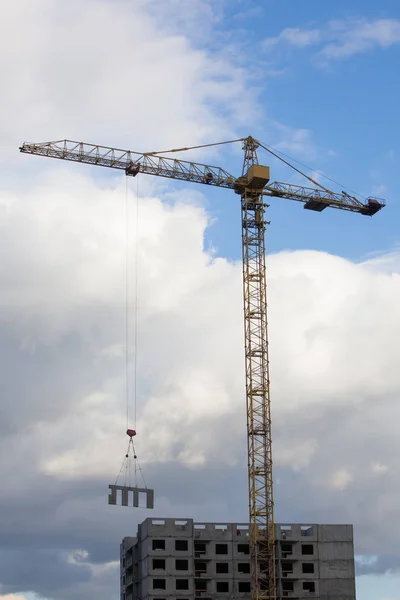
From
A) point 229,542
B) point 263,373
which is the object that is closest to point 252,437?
A: point 263,373

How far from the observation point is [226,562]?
135500 mm

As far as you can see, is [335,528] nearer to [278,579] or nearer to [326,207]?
[278,579]

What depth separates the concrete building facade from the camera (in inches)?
5197

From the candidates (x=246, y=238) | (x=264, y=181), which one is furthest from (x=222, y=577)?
(x=264, y=181)

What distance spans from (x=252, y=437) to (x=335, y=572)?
29303mm

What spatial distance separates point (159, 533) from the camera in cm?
13338

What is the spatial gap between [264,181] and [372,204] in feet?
68.2

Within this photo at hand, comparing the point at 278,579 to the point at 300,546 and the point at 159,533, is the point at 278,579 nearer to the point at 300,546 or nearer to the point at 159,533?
the point at 300,546

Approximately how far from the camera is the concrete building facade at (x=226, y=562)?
433ft

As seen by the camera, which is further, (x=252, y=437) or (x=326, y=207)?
(x=326, y=207)

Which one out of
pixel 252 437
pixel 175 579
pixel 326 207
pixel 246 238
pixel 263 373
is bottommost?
pixel 175 579

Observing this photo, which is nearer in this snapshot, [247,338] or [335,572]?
[247,338]

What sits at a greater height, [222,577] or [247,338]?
[247,338]

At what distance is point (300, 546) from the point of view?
453 feet
